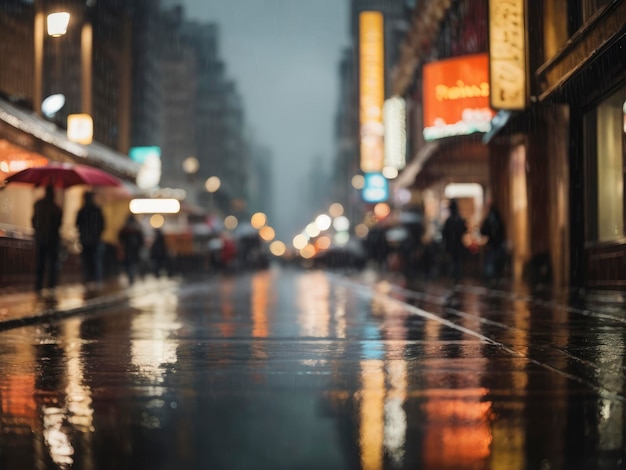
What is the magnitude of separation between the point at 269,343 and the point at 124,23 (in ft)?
129

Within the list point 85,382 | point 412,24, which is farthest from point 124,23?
point 85,382

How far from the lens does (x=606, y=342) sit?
10203 millimetres

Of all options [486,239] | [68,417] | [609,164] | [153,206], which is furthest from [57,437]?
[153,206]

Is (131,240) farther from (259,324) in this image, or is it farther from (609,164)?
(259,324)

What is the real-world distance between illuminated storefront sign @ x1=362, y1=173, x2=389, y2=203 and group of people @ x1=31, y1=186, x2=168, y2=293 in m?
38.7

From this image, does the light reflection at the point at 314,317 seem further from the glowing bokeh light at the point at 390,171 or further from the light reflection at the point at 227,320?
the glowing bokeh light at the point at 390,171

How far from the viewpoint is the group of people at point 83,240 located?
21203 mm

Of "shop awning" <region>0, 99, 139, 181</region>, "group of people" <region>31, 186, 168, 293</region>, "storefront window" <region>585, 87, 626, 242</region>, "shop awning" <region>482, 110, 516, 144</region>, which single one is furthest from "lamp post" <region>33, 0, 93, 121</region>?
"storefront window" <region>585, 87, 626, 242</region>

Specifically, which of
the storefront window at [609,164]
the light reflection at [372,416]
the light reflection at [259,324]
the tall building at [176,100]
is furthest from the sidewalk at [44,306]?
the tall building at [176,100]

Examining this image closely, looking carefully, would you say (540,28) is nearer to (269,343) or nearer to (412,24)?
(269,343)

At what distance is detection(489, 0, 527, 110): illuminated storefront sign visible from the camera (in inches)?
877

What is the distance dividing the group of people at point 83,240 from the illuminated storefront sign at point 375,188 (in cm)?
3869

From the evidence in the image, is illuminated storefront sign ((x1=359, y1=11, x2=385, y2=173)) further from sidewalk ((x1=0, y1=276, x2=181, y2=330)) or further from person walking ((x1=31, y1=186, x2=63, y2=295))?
person walking ((x1=31, y1=186, x2=63, y2=295))

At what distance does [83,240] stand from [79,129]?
29.7 ft
